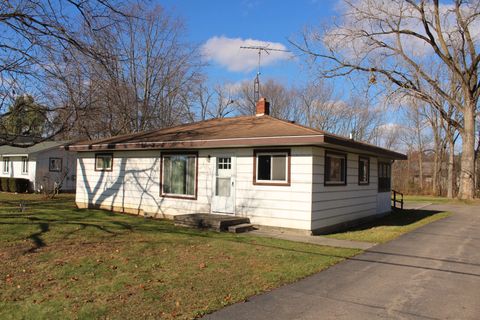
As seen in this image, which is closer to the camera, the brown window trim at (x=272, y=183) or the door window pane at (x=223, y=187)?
the brown window trim at (x=272, y=183)

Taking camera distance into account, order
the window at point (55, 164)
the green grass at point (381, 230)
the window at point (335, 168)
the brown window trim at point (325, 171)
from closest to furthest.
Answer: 1. the green grass at point (381, 230)
2. the brown window trim at point (325, 171)
3. the window at point (335, 168)
4. the window at point (55, 164)

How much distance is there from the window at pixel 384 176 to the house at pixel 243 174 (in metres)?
0.13

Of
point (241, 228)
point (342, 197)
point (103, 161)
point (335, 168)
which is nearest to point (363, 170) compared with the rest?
point (342, 197)

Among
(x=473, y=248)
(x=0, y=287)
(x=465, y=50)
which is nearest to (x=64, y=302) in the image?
(x=0, y=287)

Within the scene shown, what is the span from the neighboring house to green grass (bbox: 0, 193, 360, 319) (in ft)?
66.1

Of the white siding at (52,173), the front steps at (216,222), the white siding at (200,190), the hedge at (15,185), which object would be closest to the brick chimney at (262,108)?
the white siding at (200,190)

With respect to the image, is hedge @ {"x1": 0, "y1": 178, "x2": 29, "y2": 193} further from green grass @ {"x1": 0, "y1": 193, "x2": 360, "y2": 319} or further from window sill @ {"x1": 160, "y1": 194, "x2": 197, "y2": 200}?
green grass @ {"x1": 0, "y1": 193, "x2": 360, "y2": 319}

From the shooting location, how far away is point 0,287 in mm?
5754

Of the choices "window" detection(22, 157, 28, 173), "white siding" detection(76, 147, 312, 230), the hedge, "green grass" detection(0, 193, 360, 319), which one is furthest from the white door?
"window" detection(22, 157, 28, 173)

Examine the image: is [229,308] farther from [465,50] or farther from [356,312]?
[465,50]

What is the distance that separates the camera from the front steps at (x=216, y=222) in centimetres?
1135

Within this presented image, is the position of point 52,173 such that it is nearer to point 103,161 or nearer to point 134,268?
point 103,161

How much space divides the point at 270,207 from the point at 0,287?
24.2 feet

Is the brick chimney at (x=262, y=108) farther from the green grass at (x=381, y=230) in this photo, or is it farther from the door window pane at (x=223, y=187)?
the green grass at (x=381, y=230)
